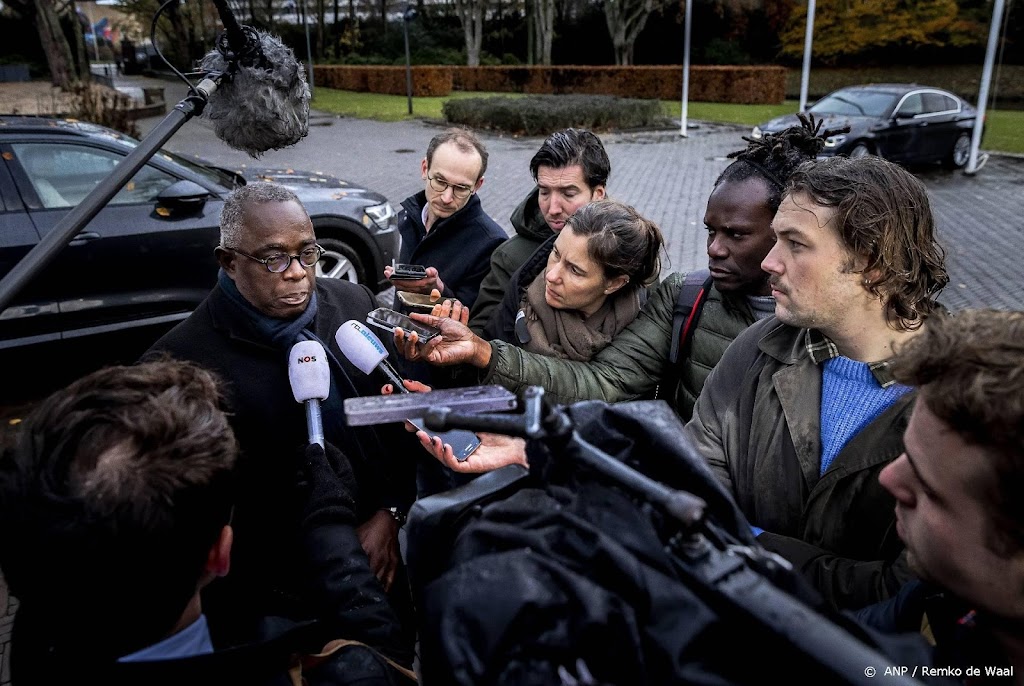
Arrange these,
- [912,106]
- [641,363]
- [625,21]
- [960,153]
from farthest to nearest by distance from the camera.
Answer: [625,21] → [960,153] → [912,106] → [641,363]

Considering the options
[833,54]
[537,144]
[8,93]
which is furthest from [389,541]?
[833,54]

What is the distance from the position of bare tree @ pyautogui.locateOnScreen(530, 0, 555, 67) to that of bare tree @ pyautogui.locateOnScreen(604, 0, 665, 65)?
2935mm

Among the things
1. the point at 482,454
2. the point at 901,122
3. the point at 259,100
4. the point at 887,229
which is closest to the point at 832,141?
the point at 887,229

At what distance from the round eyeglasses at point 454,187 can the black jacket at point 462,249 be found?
50 millimetres

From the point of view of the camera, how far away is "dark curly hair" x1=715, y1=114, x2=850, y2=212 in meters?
2.53

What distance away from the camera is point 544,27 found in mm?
35750

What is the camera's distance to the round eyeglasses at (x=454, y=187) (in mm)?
3738

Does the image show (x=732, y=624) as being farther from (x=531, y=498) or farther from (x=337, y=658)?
(x=337, y=658)

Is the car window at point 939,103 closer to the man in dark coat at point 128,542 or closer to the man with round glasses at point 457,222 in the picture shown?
the man with round glasses at point 457,222

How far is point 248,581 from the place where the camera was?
6.13 feet

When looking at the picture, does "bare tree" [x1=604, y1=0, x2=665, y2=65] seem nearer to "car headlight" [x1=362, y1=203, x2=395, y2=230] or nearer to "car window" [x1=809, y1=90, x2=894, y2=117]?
"car window" [x1=809, y1=90, x2=894, y2=117]

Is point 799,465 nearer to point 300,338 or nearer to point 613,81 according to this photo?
point 300,338

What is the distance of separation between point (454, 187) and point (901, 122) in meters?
13.8

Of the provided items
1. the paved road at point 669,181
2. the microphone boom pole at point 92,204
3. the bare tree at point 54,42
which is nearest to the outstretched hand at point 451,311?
the microphone boom pole at point 92,204
